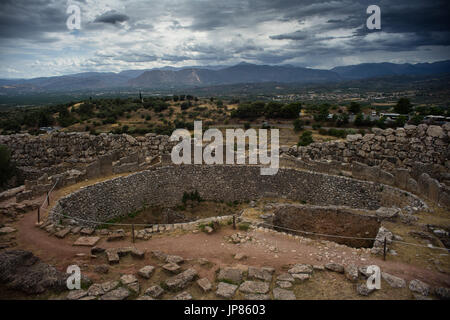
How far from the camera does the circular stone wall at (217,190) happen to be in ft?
42.6

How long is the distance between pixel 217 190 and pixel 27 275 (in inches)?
434

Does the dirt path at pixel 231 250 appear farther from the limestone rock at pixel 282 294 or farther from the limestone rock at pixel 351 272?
the limestone rock at pixel 282 294

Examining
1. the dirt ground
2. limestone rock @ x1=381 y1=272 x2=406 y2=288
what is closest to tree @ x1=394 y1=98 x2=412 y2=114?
the dirt ground

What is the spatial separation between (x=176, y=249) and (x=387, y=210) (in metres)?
8.18

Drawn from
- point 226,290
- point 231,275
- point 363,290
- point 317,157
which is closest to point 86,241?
point 231,275

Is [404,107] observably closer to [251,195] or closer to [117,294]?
[251,195]

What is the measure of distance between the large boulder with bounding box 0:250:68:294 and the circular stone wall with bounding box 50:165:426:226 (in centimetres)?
414

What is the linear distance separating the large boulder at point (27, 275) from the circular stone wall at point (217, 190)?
4139mm

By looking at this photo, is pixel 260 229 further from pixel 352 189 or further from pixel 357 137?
pixel 357 137

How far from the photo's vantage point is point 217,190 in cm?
1686

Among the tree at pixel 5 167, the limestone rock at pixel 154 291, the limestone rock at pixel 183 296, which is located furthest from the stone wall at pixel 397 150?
the tree at pixel 5 167

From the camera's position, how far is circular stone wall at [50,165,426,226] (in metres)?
13.0

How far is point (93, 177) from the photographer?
1577 centimetres

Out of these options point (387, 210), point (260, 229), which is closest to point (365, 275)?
point (260, 229)
